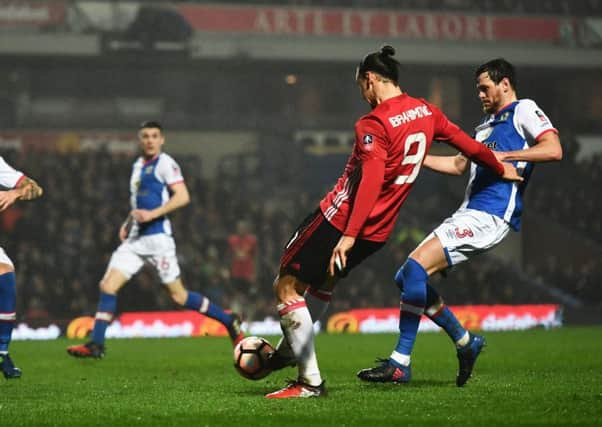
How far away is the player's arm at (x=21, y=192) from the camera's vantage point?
9592mm

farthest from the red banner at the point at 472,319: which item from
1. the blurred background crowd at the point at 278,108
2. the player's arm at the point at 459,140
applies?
the player's arm at the point at 459,140

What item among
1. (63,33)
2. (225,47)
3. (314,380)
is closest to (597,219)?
(225,47)

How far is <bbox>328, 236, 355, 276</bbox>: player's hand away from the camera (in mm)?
7367

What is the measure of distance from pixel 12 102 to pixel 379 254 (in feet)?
36.2

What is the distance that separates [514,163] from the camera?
8797 millimetres

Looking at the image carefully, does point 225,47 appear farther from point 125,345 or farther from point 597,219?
point 125,345

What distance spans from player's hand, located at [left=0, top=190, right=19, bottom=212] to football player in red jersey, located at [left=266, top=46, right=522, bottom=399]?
2.94 m

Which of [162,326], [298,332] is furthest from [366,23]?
[298,332]

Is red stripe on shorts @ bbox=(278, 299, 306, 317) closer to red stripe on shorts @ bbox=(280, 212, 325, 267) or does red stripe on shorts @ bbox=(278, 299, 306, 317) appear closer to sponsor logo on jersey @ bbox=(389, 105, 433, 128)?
red stripe on shorts @ bbox=(280, 212, 325, 267)

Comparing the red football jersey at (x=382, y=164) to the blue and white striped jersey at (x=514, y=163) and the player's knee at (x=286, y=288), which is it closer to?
the player's knee at (x=286, y=288)

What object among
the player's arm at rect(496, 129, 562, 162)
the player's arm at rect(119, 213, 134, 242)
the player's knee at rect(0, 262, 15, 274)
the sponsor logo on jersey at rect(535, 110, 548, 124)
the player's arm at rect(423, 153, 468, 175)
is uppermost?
the sponsor logo on jersey at rect(535, 110, 548, 124)

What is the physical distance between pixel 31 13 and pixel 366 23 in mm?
8683

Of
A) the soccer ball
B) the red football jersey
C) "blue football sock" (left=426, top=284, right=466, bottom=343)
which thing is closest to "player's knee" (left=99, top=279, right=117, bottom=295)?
the soccer ball

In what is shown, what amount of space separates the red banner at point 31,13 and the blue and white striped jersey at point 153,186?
16.3m
